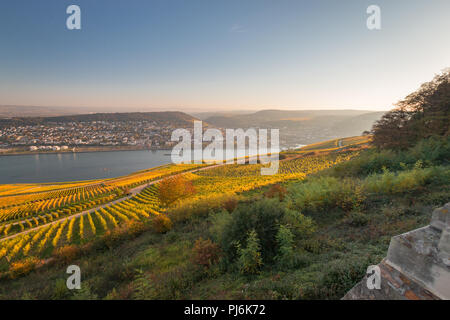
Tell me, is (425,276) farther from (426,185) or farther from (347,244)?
(426,185)

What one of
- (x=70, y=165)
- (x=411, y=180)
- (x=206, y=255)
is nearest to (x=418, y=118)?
(x=411, y=180)

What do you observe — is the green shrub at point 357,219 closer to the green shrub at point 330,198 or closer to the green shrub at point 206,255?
the green shrub at point 330,198

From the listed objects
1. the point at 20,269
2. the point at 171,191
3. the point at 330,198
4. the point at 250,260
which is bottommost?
the point at 20,269

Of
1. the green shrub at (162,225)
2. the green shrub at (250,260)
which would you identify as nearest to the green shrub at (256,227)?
the green shrub at (250,260)

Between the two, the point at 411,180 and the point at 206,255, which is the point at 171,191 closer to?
the point at 206,255
